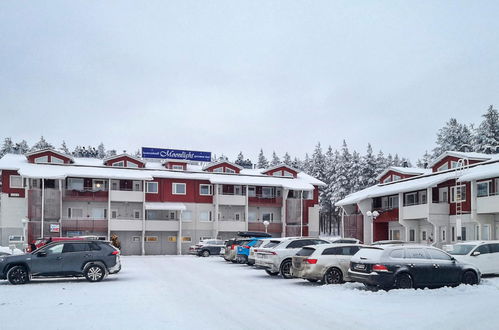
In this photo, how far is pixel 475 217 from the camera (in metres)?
36.4

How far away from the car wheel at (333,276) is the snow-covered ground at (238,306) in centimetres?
75

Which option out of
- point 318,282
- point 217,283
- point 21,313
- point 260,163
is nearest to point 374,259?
point 318,282

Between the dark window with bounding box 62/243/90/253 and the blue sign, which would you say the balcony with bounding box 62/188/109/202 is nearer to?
the blue sign

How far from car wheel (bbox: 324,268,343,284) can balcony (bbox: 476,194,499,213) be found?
1960 cm

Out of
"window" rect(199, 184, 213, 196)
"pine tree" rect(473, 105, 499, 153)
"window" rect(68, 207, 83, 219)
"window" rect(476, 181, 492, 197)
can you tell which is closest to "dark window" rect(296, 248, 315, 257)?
"window" rect(476, 181, 492, 197)

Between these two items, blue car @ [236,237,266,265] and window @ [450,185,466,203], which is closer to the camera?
blue car @ [236,237,266,265]

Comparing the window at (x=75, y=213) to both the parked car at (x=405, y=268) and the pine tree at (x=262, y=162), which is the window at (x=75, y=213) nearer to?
the parked car at (x=405, y=268)

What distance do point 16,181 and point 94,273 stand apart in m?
30.9

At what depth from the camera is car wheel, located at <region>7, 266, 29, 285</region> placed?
19547mm

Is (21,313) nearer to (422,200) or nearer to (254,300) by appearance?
(254,300)

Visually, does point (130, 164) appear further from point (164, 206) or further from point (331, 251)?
point (331, 251)

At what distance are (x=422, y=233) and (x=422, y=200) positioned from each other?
288 cm

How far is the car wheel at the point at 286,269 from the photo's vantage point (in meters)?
22.3

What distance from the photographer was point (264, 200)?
55969mm
